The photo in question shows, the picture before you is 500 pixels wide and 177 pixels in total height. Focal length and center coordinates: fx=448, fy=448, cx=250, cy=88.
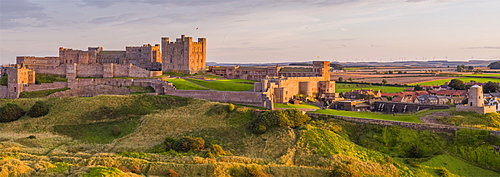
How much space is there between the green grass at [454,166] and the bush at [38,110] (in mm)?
42884

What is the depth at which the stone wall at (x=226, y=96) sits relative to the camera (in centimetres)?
5592

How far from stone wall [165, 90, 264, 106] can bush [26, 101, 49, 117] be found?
1576 cm

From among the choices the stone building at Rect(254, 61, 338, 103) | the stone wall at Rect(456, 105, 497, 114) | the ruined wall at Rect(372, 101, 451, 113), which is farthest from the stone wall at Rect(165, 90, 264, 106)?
the stone wall at Rect(456, 105, 497, 114)

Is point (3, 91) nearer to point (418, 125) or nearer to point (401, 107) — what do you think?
point (401, 107)

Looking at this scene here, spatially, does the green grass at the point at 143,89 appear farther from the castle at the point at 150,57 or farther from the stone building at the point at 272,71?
the stone building at the point at 272,71

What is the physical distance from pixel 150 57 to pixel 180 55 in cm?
634

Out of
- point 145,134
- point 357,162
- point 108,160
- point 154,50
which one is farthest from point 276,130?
point 154,50

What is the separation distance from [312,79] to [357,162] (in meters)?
36.5

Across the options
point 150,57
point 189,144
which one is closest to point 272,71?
point 150,57

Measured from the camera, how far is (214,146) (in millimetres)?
39156

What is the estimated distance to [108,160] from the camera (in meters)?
33.4

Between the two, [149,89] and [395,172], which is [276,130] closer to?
[395,172]

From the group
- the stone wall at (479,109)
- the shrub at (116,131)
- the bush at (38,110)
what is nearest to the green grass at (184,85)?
the shrub at (116,131)

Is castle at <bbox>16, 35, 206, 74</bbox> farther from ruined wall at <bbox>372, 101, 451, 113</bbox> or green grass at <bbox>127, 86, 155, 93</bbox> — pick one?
ruined wall at <bbox>372, 101, 451, 113</bbox>
